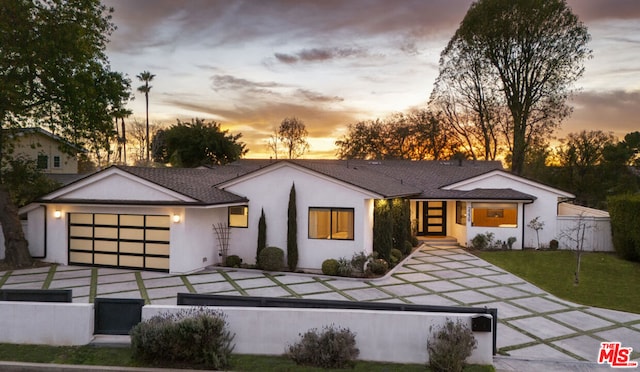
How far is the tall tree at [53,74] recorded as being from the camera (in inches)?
596

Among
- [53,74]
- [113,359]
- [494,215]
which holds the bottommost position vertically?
[113,359]

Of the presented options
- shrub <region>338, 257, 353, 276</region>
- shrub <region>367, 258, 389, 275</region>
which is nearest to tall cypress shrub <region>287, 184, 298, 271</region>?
shrub <region>338, 257, 353, 276</region>

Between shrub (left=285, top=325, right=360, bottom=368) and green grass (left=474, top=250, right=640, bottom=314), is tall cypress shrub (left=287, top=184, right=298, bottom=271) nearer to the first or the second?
shrub (left=285, top=325, right=360, bottom=368)

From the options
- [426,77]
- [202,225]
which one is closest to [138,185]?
[202,225]

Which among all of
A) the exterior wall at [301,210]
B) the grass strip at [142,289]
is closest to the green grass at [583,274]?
the exterior wall at [301,210]

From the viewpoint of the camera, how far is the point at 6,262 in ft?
53.0

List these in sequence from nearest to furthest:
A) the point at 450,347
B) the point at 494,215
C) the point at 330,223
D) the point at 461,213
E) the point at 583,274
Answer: the point at 450,347, the point at 583,274, the point at 330,223, the point at 461,213, the point at 494,215

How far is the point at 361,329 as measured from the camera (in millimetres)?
7781

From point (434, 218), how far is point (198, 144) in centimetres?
2553

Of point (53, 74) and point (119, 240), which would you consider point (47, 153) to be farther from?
point (119, 240)

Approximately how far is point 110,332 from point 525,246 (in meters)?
19.9

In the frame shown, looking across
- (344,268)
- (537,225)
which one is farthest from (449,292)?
(537,225)

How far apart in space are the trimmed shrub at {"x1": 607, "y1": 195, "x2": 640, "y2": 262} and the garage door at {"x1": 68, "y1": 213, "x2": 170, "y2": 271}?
19349 mm

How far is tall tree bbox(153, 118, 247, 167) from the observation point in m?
40.8
